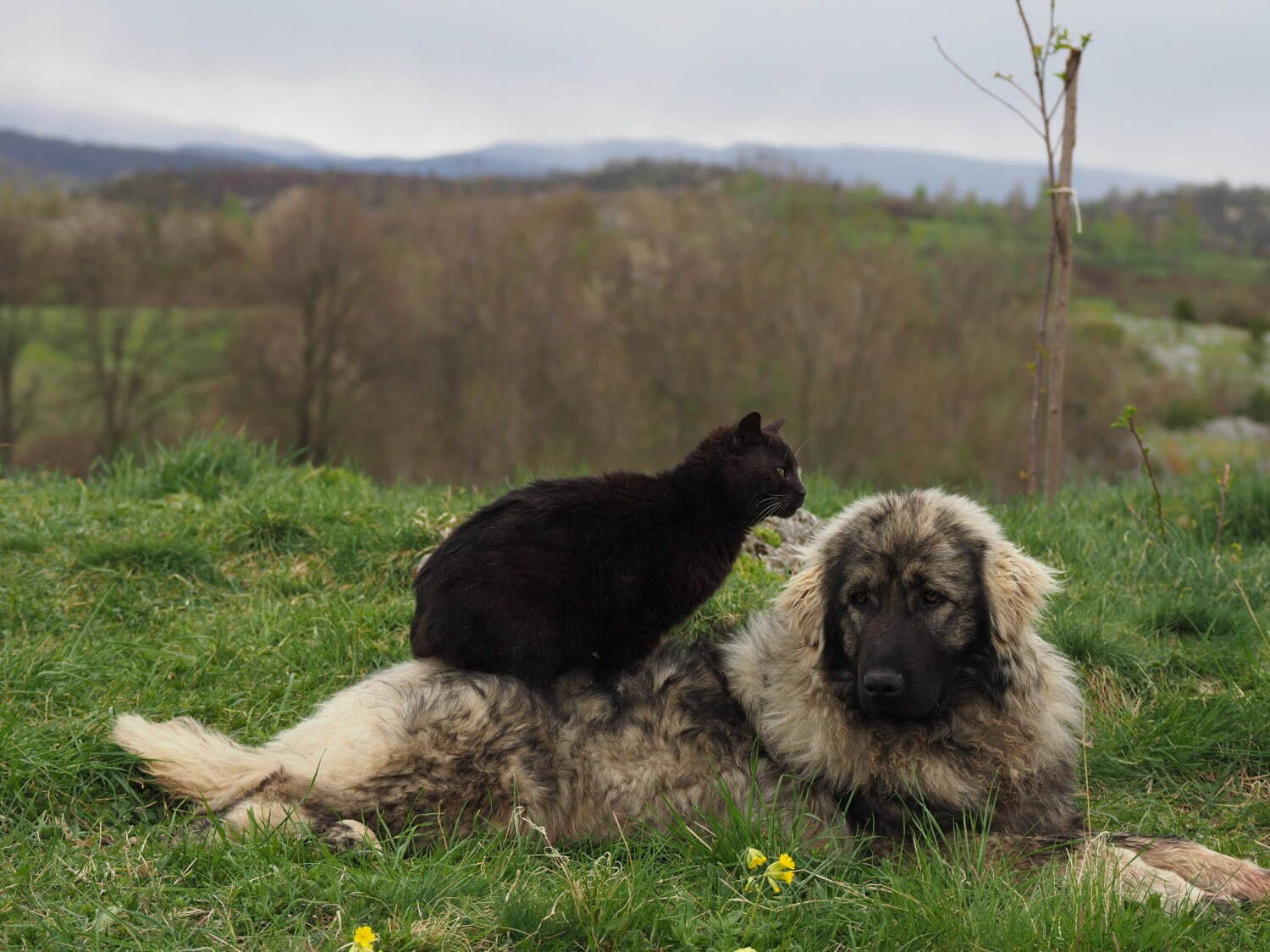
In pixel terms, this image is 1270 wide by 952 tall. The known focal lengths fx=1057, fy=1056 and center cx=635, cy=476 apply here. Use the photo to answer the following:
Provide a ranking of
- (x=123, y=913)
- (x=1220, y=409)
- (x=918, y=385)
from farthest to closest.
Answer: (x=1220, y=409), (x=918, y=385), (x=123, y=913)

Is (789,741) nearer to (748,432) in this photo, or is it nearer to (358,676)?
(748,432)

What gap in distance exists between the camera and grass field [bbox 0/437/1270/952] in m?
3.04

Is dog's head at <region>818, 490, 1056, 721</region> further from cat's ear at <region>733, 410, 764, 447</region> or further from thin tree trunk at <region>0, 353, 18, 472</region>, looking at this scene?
Answer: thin tree trunk at <region>0, 353, 18, 472</region>

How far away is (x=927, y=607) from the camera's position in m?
3.85

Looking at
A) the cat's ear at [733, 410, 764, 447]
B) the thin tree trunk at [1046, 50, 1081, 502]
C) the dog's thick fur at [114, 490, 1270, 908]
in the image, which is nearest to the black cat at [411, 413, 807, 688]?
the cat's ear at [733, 410, 764, 447]

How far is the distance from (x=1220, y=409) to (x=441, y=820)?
46.2m

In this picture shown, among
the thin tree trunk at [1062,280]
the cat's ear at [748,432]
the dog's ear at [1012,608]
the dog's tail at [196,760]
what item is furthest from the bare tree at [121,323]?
the dog's ear at [1012,608]

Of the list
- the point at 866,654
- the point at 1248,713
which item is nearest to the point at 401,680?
the point at 866,654

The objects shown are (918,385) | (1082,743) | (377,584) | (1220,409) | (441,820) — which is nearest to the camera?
(441,820)

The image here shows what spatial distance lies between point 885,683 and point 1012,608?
65 cm

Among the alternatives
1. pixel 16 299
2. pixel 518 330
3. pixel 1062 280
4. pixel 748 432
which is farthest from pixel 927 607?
pixel 16 299

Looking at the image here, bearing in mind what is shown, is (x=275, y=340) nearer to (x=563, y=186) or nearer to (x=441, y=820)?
(x=563, y=186)

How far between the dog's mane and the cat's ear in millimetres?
1048

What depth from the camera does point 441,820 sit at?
3.71 metres
